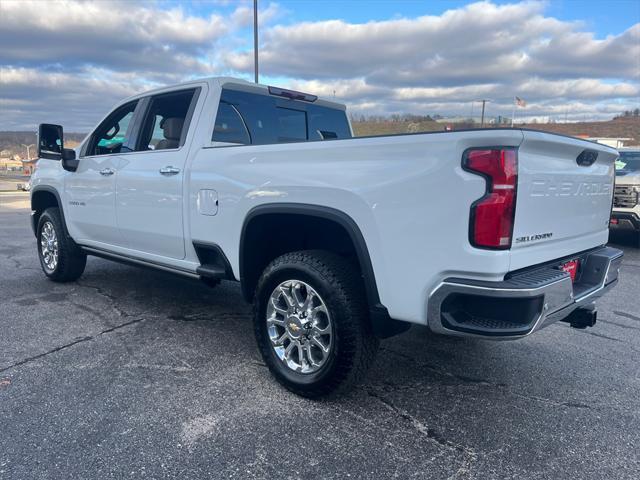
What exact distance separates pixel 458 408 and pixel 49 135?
4.63 metres

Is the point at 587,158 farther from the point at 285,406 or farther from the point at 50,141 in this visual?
the point at 50,141

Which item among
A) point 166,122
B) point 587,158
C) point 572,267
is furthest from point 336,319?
point 166,122

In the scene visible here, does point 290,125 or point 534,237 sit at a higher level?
point 290,125

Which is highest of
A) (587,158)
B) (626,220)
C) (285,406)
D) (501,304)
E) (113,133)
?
(113,133)

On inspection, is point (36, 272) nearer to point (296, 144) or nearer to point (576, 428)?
point (296, 144)

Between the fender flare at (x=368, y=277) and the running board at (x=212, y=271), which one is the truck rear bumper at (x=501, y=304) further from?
the running board at (x=212, y=271)

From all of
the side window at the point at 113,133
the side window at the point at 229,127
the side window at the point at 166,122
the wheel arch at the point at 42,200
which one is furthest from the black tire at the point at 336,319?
the wheel arch at the point at 42,200

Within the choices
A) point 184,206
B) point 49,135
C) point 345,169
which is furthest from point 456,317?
point 49,135

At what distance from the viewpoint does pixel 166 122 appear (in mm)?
4094

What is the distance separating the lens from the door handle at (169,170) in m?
3.81

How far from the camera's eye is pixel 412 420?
2.86 m

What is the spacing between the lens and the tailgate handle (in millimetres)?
2857

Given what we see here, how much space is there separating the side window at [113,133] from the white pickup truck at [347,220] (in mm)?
42

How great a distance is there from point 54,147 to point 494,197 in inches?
180
